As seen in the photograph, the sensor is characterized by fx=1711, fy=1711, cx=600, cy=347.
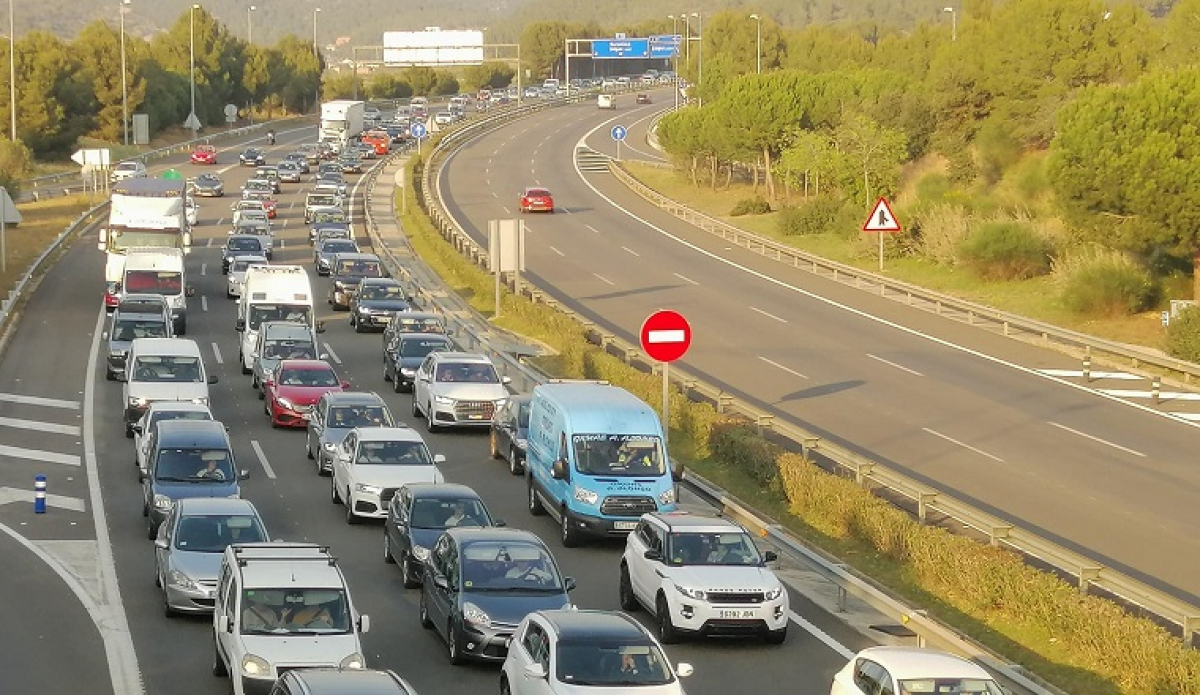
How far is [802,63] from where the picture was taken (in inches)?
5172

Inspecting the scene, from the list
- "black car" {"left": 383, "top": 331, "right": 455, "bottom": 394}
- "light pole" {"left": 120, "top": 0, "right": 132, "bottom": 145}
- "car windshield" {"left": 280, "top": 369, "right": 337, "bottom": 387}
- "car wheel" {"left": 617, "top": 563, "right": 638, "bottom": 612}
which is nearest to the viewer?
"car wheel" {"left": 617, "top": 563, "right": 638, "bottom": 612}

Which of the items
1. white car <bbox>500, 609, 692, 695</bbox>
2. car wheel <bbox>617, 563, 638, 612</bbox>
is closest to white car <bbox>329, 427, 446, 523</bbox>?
car wheel <bbox>617, 563, 638, 612</bbox>

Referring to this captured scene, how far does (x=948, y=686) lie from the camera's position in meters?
15.2

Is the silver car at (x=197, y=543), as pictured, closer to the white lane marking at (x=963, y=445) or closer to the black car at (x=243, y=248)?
the white lane marking at (x=963, y=445)

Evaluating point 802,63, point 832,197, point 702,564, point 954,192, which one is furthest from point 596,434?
point 802,63

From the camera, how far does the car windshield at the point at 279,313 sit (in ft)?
139

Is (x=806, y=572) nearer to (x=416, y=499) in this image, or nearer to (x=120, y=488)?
(x=416, y=499)

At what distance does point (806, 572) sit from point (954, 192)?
156ft

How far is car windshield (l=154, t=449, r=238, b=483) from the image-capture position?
2634 centimetres

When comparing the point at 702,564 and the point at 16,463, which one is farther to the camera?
the point at 16,463

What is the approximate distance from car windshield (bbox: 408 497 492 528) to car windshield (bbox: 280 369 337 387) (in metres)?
12.5

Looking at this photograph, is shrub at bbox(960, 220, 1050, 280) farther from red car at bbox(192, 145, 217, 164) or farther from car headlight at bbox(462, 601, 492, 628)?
red car at bbox(192, 145, 217, 164)

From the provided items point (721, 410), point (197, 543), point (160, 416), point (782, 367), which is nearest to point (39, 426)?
point (160, 416)

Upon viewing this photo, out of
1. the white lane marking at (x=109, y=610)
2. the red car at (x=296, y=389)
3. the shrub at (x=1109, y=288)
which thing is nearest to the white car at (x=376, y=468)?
the white lane marking at (x=109, y=610)
